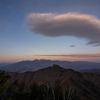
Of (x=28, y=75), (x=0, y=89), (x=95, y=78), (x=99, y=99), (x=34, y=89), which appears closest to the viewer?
(x=0, y=89)

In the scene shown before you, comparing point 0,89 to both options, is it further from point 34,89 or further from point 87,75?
point 87,75

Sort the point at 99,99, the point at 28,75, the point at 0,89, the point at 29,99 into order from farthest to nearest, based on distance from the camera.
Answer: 1. the point at 28,75
2. the point at 99,99
3. the point at 29,99
4. the point at 0,89

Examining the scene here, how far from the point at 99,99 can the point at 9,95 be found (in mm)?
42218

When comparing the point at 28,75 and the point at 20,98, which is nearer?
the point at 20,98

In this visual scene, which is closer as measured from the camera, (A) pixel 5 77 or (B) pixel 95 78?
(A) pixel 5 77

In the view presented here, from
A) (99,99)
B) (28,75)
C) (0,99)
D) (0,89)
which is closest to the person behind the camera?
(0,89)

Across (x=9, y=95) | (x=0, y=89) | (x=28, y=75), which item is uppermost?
(x=0, y=89)

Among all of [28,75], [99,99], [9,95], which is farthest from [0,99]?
[28,75]

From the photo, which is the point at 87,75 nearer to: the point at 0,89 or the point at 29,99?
the point at 29,99

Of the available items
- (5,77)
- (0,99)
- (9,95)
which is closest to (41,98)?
(9,95)

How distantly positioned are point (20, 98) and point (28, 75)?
7401cm

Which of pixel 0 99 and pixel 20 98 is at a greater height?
pixel 0 99

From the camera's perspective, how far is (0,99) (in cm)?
1140

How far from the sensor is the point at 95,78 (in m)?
67.9
